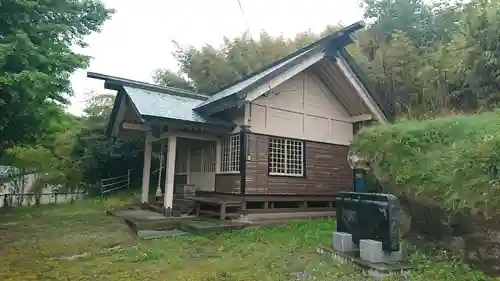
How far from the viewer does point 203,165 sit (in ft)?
38.8

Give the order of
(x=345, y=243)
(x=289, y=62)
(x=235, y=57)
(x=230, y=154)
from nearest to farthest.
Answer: (x=345, y=243) → (x=289, y=62) → (x=230, y=154) → (x=235, y=57)

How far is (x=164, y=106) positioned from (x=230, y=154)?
93.3 inches

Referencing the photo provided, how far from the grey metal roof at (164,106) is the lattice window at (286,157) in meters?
1.55

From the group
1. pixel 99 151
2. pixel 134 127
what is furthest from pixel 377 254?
pixel 99 151

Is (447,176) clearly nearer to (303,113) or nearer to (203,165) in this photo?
(303,113)

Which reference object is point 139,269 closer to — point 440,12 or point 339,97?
point 339,97

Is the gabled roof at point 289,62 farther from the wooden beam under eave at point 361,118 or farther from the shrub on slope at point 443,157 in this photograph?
the shrub on slope at point 443,157

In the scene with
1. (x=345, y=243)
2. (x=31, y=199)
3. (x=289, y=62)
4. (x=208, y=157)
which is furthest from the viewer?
(x=31, y=199)

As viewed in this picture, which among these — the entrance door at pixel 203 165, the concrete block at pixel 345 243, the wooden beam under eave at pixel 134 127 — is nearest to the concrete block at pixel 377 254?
the concrete block at pixel 345 243

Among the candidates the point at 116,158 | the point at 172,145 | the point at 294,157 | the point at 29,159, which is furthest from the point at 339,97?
the point at 29,159

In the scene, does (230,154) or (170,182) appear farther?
(230,154)

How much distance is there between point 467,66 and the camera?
32.3 ft

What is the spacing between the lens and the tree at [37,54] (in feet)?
23.0

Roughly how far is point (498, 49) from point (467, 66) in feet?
2.95
